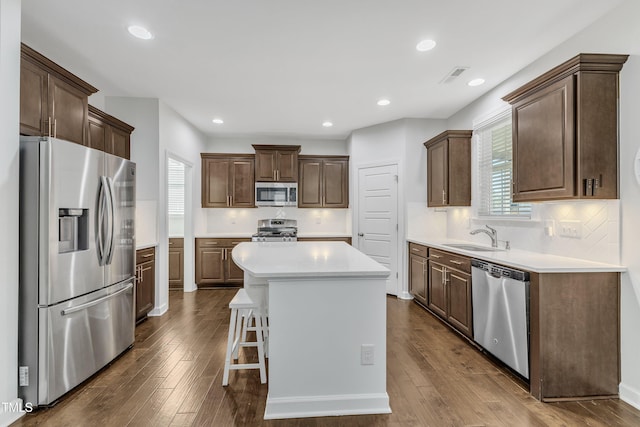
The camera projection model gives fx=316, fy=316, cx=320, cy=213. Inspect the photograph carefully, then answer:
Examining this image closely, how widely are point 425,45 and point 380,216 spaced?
9.16 feet

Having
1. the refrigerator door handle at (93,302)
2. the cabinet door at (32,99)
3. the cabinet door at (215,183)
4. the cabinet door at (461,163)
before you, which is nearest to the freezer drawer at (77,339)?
the refrigerator door handle at (93,302)

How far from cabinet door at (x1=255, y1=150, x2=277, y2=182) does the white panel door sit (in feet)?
5.12

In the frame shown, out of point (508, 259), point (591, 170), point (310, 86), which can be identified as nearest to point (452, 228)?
point (508, 259)

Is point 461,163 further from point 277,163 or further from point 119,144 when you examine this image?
point 119,144

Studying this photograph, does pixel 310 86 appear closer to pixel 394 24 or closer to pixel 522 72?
pixel 394 24

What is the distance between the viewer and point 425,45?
8.87 ft

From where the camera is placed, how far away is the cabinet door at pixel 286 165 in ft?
18.7

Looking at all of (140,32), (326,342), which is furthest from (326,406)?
(140,32)

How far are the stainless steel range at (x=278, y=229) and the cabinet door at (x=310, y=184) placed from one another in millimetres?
427

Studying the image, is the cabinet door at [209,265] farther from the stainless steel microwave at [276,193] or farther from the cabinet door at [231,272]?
the stainless steel microwave at [276,193]

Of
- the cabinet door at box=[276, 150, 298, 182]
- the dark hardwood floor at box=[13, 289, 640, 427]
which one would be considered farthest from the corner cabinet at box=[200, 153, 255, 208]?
the dark hardwood floor at box=[13, 289, 640, 427]

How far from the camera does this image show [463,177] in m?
4.09

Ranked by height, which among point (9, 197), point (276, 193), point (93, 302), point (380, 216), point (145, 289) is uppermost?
point (276, 193)

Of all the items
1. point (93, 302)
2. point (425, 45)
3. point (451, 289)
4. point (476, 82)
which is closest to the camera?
point (93, 302)
